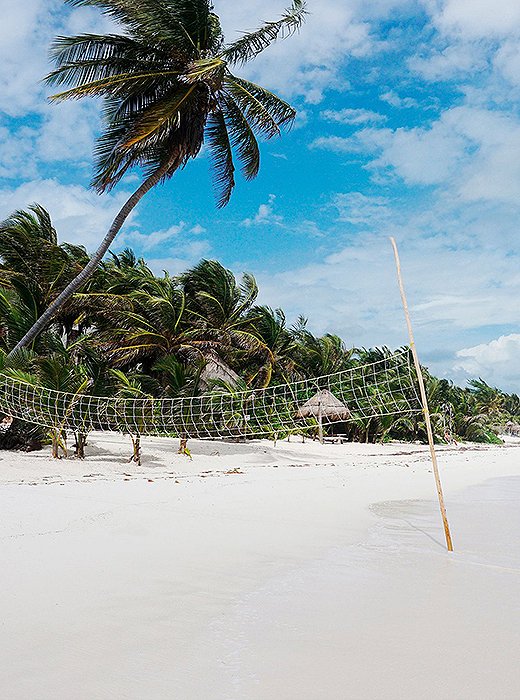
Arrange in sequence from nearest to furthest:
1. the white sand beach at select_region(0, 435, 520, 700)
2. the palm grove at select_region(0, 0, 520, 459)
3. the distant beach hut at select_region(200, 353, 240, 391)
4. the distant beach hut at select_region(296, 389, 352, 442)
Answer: the white sand beach at select_region(0, 435, 520, 700) → the palm grove at select_region(0, 0, 520, 459) → the distant beach hut at select_region(200, 353, 240, 391) → the distant beach hut at select_region(296, 389, 352, 442)

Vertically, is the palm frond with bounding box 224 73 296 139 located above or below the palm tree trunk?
above

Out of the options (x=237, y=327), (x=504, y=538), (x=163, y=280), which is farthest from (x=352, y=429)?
(x=504, y=538)

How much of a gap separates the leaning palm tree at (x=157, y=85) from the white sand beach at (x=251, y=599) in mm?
8336

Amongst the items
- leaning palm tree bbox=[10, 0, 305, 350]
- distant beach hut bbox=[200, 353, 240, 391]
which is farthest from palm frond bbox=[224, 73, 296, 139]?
distant beach hut bbox=[200, 353, 240, 391]

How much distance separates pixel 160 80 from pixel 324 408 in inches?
497

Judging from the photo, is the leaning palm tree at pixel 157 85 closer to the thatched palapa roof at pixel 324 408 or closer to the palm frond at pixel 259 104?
the palm frond at pixel 259 104

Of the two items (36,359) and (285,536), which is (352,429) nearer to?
(36,359)

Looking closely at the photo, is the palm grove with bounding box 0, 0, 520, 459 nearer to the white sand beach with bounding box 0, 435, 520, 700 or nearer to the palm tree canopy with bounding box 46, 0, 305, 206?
the palm tree canopy with bounding box 46, 0, 305, 206

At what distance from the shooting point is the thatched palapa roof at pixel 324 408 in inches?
822

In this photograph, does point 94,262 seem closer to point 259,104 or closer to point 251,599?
point 259,104

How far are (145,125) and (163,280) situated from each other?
467 inches

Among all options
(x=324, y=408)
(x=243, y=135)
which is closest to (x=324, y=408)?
(x=324, y=408)

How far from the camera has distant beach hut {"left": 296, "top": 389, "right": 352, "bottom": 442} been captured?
822 inches

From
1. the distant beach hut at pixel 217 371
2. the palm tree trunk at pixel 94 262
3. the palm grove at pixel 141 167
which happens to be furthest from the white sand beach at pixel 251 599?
the distant beach hut at pixel 217 371
